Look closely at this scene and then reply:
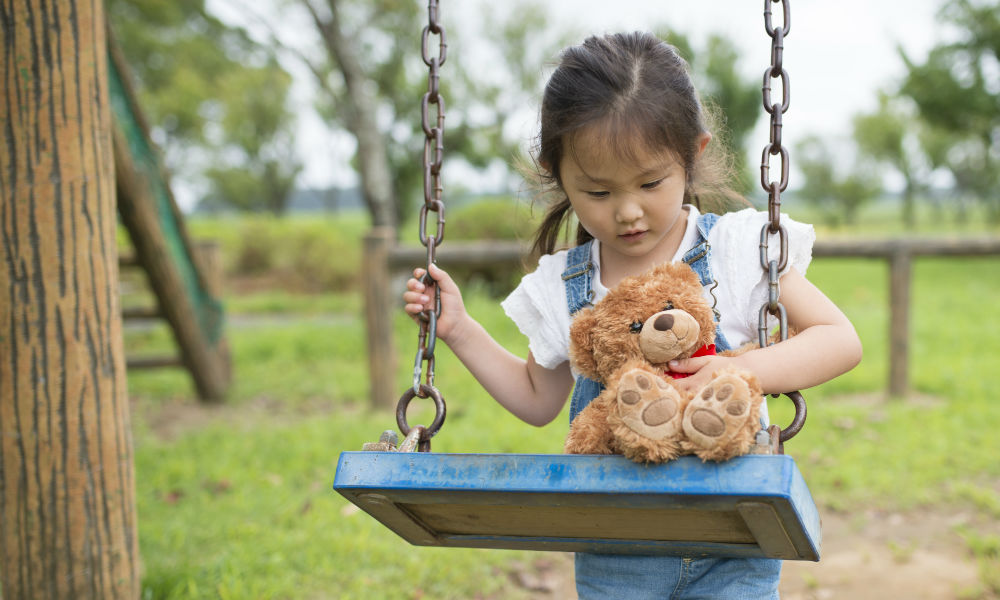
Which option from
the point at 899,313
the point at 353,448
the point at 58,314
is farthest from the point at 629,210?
the point at 899,313

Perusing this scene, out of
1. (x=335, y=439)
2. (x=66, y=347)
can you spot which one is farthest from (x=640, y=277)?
(x=335, y=439)

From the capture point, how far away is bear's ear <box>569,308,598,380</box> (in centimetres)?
157

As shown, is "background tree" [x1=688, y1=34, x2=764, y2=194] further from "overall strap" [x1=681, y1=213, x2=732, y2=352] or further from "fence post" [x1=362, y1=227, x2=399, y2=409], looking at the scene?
"overall strap" [x1=681, y1=213, x2=732, y2=352]

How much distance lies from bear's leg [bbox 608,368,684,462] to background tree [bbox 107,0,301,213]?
9811 mm

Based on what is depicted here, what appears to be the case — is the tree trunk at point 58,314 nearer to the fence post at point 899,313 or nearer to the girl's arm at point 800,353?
the girl's arm at point 800,353

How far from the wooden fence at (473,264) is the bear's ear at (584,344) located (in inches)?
153

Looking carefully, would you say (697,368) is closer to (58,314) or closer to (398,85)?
(58,314)

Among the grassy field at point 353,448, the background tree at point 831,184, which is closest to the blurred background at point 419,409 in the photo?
the grassy field at point 353,448

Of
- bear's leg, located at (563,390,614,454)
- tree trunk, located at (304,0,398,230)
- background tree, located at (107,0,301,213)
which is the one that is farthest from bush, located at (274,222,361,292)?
bear's leg, located at (563,390,614,454)

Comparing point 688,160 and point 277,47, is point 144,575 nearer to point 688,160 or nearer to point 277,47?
point 688,160

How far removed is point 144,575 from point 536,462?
2.08 meters

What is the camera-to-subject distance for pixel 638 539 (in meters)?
1.59

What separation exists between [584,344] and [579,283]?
1.02ft

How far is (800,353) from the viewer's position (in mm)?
1552
